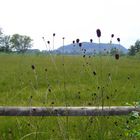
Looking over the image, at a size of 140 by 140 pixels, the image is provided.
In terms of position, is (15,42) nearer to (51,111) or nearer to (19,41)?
(19,41)

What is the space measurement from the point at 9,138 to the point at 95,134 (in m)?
1.56

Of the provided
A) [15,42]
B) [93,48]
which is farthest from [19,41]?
[93,48]

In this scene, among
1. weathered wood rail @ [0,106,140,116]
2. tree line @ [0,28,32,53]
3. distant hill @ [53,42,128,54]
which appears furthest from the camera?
tree line @ [0,28,32,53]

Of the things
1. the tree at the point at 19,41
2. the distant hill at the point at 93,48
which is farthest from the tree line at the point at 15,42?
the distant hill at the point at 93,48

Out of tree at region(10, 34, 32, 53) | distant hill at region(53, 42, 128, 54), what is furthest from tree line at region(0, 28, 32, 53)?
distant hill at region(53, 42, 128, 54)

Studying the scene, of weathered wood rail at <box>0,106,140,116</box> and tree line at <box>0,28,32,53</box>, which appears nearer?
weathered wood rail at <box>0,106,140,116</box>

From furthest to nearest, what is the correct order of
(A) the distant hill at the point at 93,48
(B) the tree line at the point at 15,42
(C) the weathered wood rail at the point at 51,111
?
(B) the tree line at the point at 15,42 → (A) the distant hill at the point at 93,48 → (C) the weathered wood rail at the point at 51,111

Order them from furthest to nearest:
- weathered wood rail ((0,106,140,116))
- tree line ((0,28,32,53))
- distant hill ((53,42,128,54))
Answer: tree line ((0,28,32,53)) → distant hill ((53,42,128,54)) → weathered wood rail ((0,106,140,116))

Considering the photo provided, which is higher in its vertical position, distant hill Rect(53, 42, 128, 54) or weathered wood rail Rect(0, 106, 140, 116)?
distant hill Rect(53, 42, 128, 54)

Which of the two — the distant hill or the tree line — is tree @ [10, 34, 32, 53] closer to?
the tree line

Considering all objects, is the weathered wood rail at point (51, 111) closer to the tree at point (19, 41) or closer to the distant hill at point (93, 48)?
the distant hill at point (93, 48)

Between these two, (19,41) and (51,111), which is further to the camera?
(19,41)

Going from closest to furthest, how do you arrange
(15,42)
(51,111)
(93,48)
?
(51,111) < (93,48) < (15,42)

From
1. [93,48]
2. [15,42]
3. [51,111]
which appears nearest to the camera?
[51,111]
